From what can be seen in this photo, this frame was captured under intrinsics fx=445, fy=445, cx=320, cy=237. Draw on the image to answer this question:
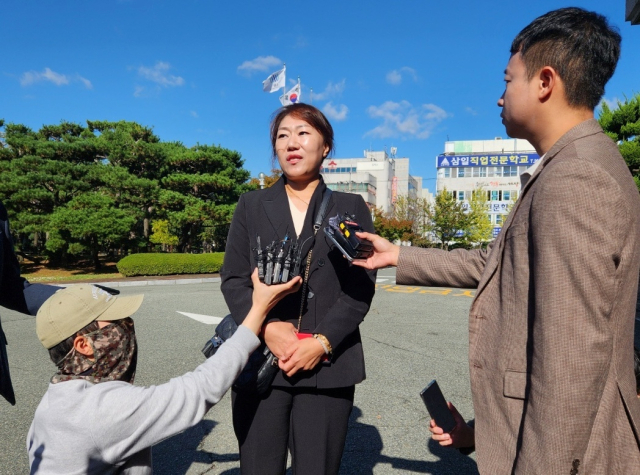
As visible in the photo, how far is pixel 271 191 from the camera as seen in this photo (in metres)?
1.95

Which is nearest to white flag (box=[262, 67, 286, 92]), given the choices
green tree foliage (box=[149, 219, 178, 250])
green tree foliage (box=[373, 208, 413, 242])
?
green tree foliage (box=[149, 219, 178, 250])

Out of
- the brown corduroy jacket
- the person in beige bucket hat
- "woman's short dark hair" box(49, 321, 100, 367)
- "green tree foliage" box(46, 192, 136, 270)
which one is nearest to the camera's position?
the brown corduroy jacket

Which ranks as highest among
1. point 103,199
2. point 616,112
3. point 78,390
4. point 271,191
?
point 616,112

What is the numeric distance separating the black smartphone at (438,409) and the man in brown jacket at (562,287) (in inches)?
12.7

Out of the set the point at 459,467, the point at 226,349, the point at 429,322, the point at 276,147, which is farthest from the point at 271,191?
the point at 429,322

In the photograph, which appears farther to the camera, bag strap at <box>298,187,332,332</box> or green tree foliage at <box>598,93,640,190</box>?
green tree foliage at <box>598,93,640,190</box>

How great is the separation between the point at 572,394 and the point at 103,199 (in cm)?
2189

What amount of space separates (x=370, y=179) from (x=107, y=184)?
5321cm

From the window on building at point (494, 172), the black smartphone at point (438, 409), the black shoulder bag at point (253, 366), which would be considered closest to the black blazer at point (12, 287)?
the black shoulder bag at point (253, 366)

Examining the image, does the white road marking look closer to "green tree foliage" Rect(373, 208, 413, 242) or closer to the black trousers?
the black trousers

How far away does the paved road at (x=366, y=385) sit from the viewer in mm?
2898

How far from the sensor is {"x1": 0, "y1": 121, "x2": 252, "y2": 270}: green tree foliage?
1958 centimetres

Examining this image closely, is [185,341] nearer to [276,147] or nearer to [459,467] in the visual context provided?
[459,467]

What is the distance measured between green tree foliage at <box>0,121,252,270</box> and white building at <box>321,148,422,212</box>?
134 ft
